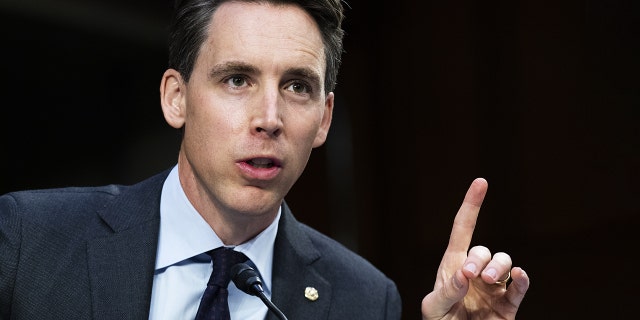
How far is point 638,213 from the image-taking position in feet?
9.91

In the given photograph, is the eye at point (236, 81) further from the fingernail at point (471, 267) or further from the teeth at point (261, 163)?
the fingernail at point (471, 267)

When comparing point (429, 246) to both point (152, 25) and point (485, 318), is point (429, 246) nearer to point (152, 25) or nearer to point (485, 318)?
point (152, 25)

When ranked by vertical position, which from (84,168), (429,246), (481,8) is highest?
(481,8)

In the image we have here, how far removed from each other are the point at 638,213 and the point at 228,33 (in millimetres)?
1680

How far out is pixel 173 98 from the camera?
219cm

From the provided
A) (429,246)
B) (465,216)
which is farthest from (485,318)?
(429,246)

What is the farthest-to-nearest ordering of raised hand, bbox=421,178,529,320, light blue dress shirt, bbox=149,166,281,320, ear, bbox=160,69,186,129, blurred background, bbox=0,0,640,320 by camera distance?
blurred background, bbox=0,0,640,320 → ear, bbox=160,69,186,129 → light blue dress shirt, bbox=149,166,281,320 → raised hand, bbox=421,178,529,320

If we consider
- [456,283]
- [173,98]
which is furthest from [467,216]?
[173,98]

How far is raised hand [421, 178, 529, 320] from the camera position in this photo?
192 centimetres

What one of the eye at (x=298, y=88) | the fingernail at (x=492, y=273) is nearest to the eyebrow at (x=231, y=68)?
the eye at (x=298, y=88)

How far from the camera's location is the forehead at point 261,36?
201 centimetres

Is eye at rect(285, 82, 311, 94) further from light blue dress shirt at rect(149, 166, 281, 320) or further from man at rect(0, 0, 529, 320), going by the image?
light blue dress shirt at rect(149, 166, 281, 320)

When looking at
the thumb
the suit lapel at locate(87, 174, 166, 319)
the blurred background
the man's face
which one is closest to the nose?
the man's face

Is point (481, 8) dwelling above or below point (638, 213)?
above
